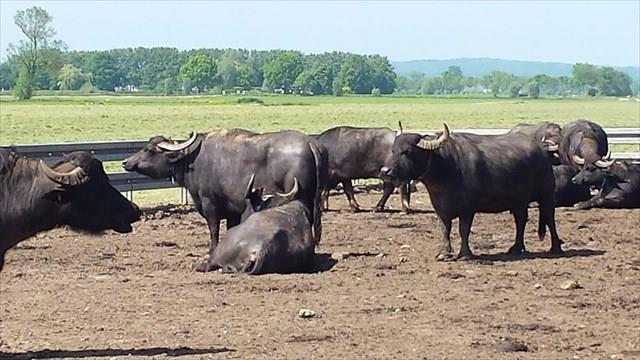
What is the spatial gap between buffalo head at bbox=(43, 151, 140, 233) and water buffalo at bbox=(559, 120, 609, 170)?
14.0 metres

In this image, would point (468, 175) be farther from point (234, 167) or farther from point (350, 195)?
point (350, 195)

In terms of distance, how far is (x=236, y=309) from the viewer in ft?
40.2

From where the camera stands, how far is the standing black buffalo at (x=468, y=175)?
52.8ft

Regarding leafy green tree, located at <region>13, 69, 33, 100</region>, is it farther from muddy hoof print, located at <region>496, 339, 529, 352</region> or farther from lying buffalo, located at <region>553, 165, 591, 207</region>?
muddy hoof print, located at <region>496, 339, 529, 352</region>

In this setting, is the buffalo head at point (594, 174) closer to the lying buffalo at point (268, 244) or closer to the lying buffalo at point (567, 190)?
the lying buffalo at point (567, 190)

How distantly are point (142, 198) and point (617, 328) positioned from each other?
13603 mm

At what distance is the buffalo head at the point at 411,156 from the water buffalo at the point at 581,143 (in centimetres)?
790

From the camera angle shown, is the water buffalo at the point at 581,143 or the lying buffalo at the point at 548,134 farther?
the lying buffalo at the point at 548,134

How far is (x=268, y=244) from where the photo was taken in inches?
559

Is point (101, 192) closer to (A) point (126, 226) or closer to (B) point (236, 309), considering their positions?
(A) point (126, 226)

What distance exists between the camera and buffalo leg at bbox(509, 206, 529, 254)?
1658cm

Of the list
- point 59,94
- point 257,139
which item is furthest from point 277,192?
point 59,94

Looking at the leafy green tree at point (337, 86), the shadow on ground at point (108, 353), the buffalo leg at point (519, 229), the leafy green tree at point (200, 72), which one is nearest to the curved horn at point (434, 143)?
the buffalo leg at point (519, 229)

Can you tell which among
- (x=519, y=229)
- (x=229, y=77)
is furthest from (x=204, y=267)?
(x=229, y=77)
